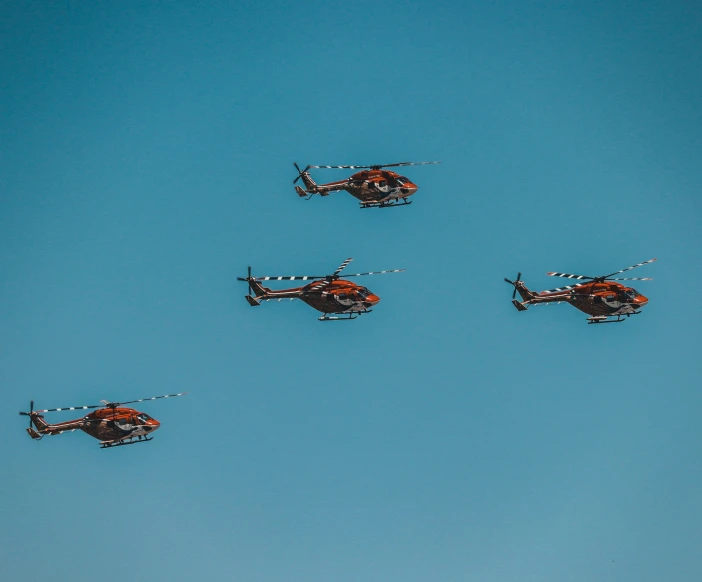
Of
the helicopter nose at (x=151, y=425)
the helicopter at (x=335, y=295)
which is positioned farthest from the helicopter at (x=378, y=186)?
the helicopter nose at (x=151, y=425)

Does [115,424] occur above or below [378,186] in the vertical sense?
below

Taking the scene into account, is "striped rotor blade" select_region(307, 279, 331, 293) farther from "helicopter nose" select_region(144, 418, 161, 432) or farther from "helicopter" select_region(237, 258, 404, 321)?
"helicopter nose" select_region(144, 418, 161, 432)

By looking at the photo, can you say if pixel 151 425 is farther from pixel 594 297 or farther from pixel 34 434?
pixel 594 297

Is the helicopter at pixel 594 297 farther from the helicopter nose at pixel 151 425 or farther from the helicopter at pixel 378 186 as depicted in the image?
the helicopter nose at pixel 151 425

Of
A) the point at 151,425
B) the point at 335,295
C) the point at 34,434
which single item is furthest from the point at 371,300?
the point at 34,434

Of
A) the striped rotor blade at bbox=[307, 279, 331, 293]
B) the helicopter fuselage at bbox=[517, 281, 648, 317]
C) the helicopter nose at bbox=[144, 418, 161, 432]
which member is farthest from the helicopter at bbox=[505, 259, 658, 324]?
the helicopter nose at bbox=[144, 418, 161, 432]

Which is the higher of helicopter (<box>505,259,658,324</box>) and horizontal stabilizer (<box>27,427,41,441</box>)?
helicopter (<box>505,259,658,324</box>)

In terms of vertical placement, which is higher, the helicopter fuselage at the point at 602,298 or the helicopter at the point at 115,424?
the helicopter fuselage at the point at 602,298

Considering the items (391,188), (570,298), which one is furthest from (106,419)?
(570,298)
